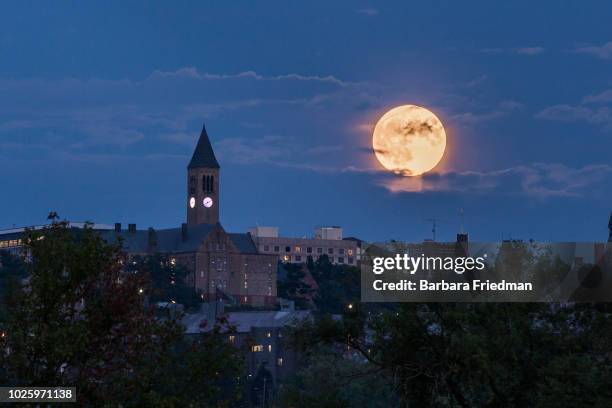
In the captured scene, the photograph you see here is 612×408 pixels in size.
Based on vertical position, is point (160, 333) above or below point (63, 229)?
below

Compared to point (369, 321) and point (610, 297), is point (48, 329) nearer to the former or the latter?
point (369, 321)

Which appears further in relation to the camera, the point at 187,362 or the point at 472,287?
the point at 472,287

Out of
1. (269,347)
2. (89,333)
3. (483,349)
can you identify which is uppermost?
(89,333)

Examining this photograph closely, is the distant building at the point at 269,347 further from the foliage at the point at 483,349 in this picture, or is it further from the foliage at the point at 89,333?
the foliage at the point at 89,333

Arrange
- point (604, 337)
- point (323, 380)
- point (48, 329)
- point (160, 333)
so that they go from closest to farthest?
point (48, 329), point (160, 333), point (604, 337), point (323, 380)

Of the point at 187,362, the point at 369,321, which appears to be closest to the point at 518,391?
the point at 369,321

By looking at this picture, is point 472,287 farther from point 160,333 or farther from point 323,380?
point 323,380

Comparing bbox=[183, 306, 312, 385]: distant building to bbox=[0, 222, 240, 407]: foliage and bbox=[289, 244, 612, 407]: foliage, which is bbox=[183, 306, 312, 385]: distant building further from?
bbox=[0, 222, 240, 407]: foliage

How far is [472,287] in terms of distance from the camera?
134 feet

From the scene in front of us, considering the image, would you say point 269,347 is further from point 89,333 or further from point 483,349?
point 89,333

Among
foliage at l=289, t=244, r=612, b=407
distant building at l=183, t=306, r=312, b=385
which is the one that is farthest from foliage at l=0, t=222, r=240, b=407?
distant building at l=183, t=306, r=312, b=385

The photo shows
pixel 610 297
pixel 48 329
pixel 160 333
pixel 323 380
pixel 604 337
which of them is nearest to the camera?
pixel 48 329

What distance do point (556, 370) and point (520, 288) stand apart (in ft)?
15.0

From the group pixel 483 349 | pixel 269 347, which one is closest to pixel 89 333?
pixel 483 349
